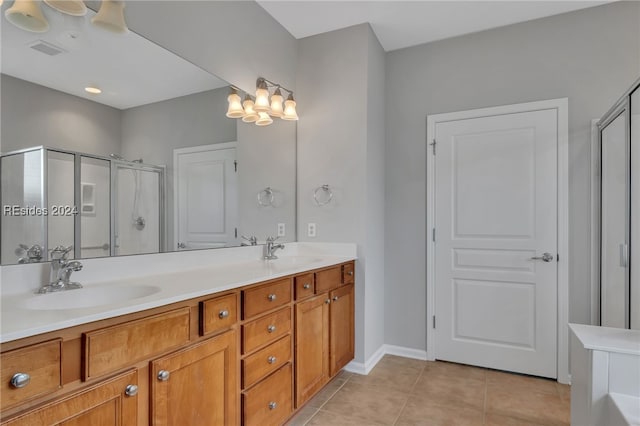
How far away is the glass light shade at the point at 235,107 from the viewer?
228cm

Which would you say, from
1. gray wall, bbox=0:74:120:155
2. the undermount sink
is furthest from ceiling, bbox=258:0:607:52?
the undermount sink

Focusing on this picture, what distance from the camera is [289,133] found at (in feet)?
9.54

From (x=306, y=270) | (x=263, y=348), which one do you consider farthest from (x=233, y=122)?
(x=263, y=348)

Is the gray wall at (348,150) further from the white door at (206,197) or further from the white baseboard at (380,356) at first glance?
the white door at (206,197)

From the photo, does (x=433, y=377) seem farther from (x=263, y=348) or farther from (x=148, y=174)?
(x=148, y=174)

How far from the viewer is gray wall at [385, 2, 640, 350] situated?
251 cm

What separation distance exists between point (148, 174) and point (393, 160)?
2044mm

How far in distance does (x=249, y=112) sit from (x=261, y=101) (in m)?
0.12

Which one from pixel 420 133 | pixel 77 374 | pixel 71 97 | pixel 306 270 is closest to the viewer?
pixel 77 374

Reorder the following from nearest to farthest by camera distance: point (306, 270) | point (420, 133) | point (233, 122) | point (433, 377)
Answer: point (306, 270) < point (233, 122) < point (433, 377) < point (420, 133)

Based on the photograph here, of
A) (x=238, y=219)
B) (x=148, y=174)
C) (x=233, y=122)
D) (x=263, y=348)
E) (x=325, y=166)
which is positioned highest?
(x=233, y=122)

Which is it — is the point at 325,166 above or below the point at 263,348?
above

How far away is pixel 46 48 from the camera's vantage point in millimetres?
1382

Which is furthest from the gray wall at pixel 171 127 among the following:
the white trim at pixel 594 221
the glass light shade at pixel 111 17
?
the white trim at pixel 594 221
